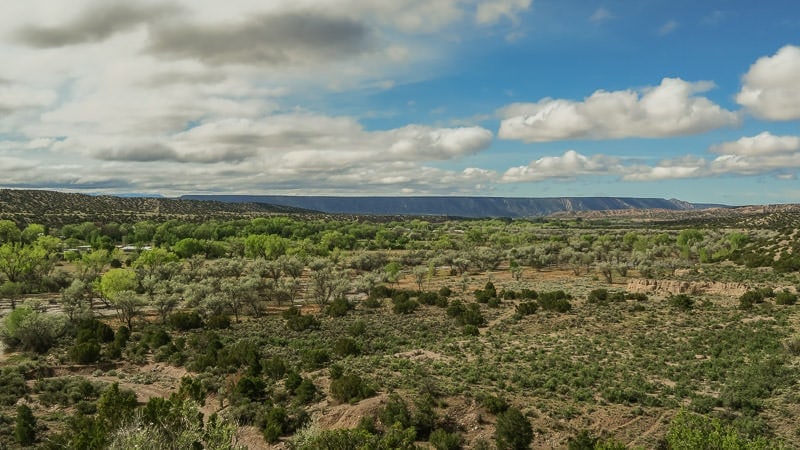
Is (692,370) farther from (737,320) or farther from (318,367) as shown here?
(318,367)

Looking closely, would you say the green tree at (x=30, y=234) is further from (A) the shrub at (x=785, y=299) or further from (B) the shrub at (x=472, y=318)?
(A) the shrub at (x=785, y=299)

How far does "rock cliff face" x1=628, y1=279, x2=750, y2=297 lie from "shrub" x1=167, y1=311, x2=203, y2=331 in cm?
5080

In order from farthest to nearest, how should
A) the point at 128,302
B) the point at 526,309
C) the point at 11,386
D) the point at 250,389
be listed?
the point at 526,309, the point at 128,302, the point at 11,386, the point at 250,389

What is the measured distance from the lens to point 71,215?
15600cm

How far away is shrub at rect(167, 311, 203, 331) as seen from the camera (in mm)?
43906

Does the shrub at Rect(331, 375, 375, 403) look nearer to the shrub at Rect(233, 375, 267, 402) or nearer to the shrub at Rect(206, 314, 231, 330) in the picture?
the shrub at Rect(233, 375, 267, 402)

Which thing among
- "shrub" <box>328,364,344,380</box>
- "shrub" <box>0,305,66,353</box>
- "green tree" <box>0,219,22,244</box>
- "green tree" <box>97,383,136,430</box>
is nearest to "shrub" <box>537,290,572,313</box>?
"shrub" <box>328,364,344,380</box>

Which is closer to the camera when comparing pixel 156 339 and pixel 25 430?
pixel 25 430

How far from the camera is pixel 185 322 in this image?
1734 inches

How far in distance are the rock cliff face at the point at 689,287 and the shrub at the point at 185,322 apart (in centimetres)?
5080

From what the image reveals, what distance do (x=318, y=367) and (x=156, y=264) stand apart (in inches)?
1936

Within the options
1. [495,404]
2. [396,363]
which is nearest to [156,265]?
[396,363]

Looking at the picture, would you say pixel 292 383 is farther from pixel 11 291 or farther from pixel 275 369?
pixel 11 291

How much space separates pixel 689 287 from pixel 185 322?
5634 centimetres
